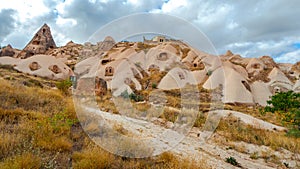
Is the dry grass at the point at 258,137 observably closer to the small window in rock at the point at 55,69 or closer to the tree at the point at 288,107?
the tree at the point at 288,107

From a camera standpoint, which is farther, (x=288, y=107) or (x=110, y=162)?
(x=288, y=107)

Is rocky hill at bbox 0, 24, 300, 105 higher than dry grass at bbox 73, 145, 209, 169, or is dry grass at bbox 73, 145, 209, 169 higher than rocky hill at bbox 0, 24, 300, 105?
rocky hill at bbox 0, 24, 300, 105

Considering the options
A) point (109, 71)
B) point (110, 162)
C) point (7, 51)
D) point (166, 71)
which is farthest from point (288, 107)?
point (7, 51)

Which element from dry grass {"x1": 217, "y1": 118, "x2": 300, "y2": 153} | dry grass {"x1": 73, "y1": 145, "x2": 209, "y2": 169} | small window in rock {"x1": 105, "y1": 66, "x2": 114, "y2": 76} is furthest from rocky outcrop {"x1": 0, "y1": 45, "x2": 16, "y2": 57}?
dry grass {"x1": 73, "y1": 145, "x2": 209, "y2": 169}

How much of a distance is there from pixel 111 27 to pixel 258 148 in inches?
222

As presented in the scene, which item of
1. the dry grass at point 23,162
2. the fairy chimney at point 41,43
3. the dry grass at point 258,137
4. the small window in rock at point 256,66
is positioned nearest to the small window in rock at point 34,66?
the fairy chimney at point 41,43

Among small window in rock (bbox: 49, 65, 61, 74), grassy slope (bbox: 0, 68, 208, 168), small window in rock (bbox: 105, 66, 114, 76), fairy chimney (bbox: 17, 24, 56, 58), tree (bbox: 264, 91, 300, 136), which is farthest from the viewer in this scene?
fairy chimney (bbox: 17, 24, 56, 58)

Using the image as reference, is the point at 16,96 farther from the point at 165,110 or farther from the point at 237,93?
the point at 237,93

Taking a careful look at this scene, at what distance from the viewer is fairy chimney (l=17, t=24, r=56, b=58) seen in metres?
42.4

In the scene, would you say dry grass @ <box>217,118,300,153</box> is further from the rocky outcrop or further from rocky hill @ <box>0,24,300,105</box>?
the rocky outcrop

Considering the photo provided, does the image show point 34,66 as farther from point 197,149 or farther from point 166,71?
point 197,149

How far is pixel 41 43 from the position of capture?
45250mm

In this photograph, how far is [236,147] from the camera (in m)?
6.62

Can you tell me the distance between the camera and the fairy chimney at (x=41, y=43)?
42.4m
